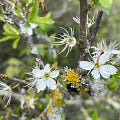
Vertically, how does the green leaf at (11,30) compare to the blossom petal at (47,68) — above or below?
below

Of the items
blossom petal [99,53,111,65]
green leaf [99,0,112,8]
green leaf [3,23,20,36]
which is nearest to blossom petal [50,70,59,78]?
blossom petal [99,53,111,65]

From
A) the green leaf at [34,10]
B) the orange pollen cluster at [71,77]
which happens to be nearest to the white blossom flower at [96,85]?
the orange pollen cluster at [71,77]

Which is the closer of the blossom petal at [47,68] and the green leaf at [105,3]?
the green leaf at [105,3]

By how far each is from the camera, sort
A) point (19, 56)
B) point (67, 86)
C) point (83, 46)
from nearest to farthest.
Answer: point (83, 46) → point (67, 86) → point (19, 56)

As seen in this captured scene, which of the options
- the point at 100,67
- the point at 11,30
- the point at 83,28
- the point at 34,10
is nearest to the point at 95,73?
the point at 100,67

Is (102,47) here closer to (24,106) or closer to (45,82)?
(45,82)

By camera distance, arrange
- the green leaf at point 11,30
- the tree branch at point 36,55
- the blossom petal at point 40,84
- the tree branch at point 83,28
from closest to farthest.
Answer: the tree branch at point 83,28 < the blossom petal at point 40,84 < the tree branch at point 36,55 < the green leaf at point 11,30

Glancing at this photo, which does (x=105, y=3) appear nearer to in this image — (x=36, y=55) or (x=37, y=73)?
(x=37, y=73)

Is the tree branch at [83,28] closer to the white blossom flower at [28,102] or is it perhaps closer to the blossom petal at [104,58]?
the blossom petal at [104,58]

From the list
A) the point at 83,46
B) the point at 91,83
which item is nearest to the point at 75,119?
the point at 91,83
